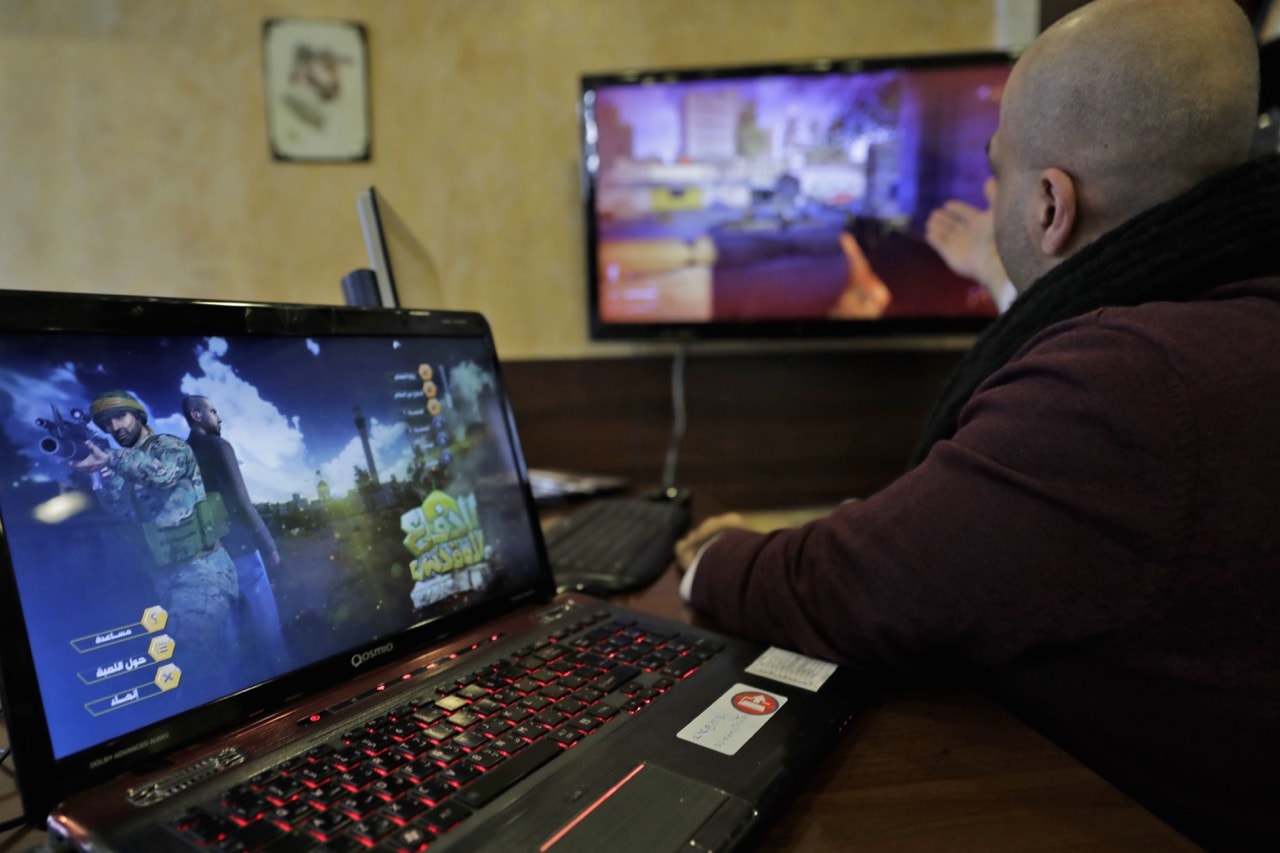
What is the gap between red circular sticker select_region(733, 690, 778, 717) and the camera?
0.50 metres

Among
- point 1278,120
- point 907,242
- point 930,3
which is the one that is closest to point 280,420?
point 1278,120

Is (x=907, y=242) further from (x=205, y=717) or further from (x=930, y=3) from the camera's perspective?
(x=205, y=717)

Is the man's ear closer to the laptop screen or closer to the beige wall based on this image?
the laptop screen

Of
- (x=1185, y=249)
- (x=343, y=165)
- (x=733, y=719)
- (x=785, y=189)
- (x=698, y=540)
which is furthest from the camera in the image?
(x=343, y=165)

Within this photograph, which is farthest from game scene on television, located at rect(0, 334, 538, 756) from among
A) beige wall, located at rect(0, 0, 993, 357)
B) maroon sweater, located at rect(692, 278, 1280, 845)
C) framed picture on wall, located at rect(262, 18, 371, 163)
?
framed picture on wall, located at rect(262, 18, 371, 163)

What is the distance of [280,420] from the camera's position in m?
0.52

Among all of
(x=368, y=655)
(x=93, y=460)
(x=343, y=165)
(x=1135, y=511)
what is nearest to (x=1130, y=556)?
(x=1135, y=511)

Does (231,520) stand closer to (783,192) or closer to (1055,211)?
(1055,211)

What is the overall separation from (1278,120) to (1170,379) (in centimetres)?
121

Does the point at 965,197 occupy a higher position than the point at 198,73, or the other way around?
the point at 198,73

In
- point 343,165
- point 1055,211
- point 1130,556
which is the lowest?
point 1130,556

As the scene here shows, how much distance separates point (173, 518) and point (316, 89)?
2.15 m

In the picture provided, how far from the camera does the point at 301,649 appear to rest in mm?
501

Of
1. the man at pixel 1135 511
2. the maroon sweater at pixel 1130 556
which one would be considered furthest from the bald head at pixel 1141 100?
the maroon sweater at pixel 1130 556
